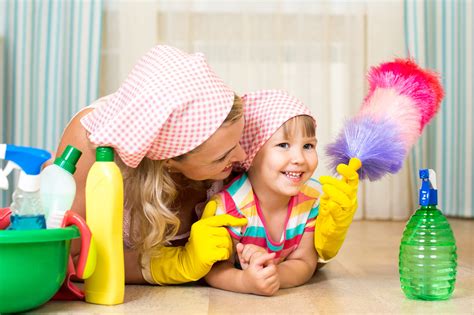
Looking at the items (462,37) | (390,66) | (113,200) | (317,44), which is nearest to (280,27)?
(317,44)

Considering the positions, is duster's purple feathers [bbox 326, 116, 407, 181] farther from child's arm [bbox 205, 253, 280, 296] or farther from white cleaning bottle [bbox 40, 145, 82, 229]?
white cleaning bottle [bbox 40, 145, 82, 229]

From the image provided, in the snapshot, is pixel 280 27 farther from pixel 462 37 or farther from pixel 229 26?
pixel 462 37

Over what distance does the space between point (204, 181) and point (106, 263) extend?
1.23 ft

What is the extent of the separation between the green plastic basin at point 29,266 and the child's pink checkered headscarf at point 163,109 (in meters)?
0.19

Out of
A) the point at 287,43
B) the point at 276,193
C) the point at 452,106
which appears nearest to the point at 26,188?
the point at 276,193

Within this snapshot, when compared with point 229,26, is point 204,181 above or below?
below

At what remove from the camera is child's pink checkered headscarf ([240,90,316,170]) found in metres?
1.33

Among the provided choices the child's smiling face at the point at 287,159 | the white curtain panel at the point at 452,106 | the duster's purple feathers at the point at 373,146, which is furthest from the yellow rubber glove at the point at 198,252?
the white curtain panel at the point at 452,106

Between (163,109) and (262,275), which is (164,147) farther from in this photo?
(262,275)

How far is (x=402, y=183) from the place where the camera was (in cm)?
304

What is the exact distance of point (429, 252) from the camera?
115 centimetres

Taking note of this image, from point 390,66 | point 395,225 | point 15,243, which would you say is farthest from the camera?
point 395,225

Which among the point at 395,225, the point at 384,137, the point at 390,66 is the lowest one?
the point at 395,225

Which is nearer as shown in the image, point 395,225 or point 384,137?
point 384,137
